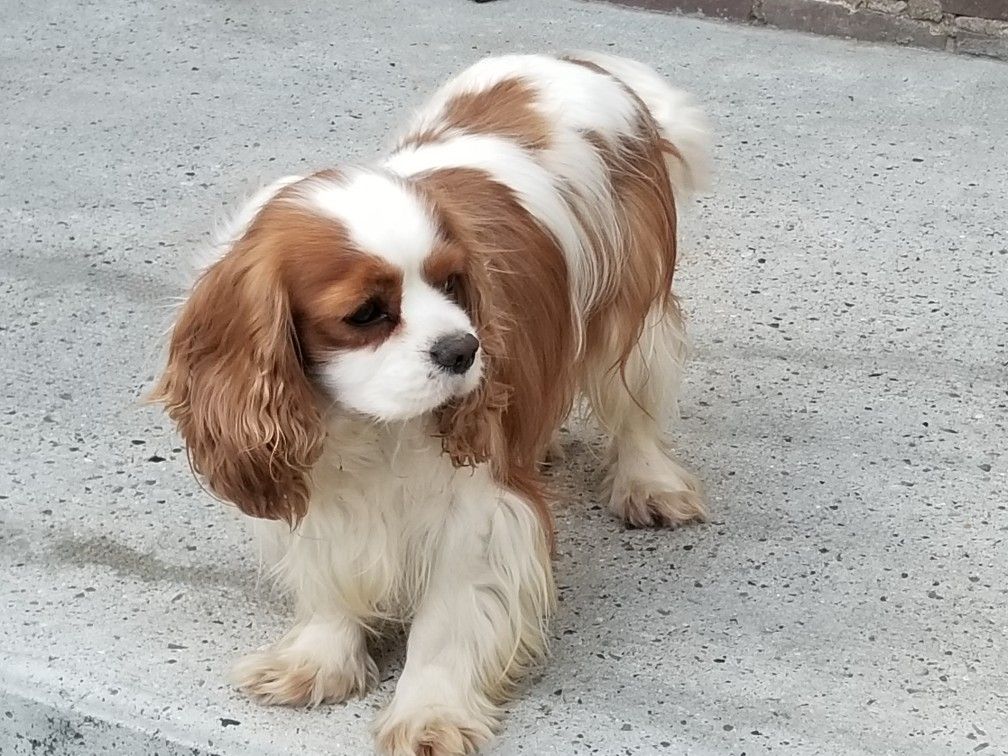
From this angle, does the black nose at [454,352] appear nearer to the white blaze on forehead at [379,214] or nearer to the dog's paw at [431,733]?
the white blaze on forehead at [379,214]

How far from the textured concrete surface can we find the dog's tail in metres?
0.57

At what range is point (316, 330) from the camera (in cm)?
222

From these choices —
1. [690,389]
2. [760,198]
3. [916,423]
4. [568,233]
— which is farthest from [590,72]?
[760,198]

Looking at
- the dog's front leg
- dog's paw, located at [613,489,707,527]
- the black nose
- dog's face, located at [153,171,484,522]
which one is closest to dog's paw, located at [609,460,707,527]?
dog's paw, located at [613,489,707,527]

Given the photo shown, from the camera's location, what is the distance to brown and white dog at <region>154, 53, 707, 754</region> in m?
2.20

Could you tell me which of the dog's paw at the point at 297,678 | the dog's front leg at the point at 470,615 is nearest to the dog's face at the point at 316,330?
the dog's front leg at the point at 470,615

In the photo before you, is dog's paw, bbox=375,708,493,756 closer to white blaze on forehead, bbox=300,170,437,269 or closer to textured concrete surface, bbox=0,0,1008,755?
textured concrete surface, bbox=0,0,1008,755

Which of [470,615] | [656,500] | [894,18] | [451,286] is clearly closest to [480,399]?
[451,286]

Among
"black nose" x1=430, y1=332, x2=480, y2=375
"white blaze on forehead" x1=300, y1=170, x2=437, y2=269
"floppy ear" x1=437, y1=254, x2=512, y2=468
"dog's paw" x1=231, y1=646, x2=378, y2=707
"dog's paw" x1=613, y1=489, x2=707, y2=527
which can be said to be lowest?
"dog's paw" x1=231, y1=646, x2=378, y2=707

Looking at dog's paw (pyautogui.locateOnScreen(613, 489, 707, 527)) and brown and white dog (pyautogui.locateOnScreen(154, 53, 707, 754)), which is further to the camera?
dog's paw (pyautogui.locateOnScreen(613, 489, 707, 527))

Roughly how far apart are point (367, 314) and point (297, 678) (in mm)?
792

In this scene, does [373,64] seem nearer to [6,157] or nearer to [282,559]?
[6,157]

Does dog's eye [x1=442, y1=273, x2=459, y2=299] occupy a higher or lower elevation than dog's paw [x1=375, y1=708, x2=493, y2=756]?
higher

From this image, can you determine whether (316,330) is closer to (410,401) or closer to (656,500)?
(410,401)
